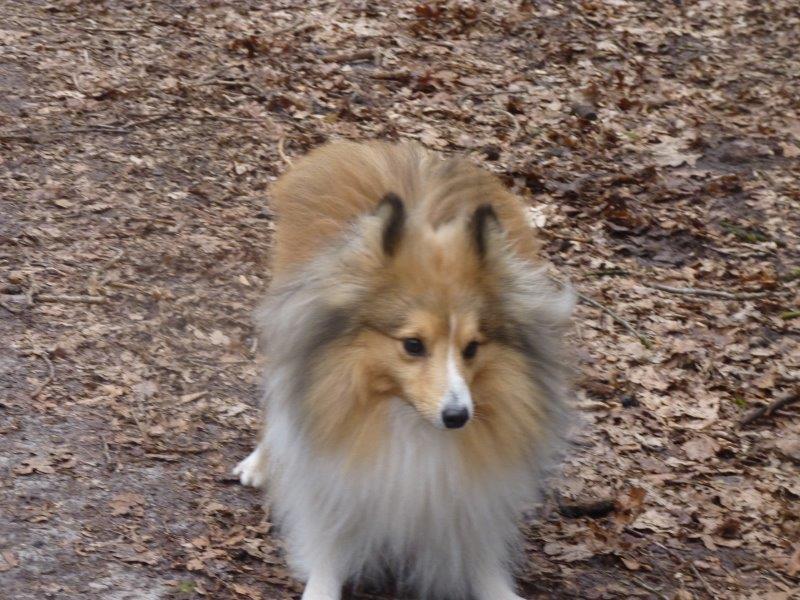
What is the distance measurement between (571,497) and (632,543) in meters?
0.36

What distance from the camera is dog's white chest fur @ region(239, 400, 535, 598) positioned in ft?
11.7

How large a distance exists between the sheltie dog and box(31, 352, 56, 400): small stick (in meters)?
1.40

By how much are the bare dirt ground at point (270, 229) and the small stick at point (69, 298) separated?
0.05 feet

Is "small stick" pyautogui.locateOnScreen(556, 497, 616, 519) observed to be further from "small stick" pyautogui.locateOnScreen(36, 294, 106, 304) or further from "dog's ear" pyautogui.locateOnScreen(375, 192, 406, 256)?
"small stick" pyautogui.locateOnScreen(36, 294, 106, 304)

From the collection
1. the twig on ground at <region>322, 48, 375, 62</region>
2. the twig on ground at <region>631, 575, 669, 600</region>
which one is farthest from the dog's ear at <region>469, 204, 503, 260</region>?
the twig on ground at <region>322, 48, 375, 62</region>

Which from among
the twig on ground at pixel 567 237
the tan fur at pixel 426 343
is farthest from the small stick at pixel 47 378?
the twig on ground at pixel 567 237

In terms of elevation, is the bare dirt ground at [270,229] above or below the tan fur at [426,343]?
below

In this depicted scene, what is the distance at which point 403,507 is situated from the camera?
11.9ft

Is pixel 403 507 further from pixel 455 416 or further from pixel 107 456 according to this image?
pixel 107 456

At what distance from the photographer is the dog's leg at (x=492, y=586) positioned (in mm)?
3951

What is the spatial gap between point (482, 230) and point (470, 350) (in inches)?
15.4

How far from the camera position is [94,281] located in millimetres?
5723

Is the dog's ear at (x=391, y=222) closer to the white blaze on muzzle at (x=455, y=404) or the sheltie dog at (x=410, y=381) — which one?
the sheltie dog at (x=410, y=381)

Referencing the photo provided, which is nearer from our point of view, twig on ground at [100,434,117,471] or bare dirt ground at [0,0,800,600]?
bare dirt ground at [0,0,800,600]
